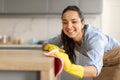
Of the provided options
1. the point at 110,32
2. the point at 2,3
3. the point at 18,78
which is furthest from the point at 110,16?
the point at 18,78

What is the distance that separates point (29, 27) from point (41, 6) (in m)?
0.46

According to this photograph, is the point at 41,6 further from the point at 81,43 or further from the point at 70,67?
the point at 70,67

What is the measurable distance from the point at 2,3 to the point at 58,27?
93 cm

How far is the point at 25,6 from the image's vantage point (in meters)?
3.64

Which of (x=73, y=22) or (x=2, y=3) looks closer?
(x=73, y=22)

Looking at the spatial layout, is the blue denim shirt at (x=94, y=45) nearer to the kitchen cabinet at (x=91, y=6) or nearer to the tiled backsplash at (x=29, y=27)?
the kitchen cabinet at (x=91, y=6)

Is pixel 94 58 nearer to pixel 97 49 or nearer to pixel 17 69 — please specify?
pixel 97 49

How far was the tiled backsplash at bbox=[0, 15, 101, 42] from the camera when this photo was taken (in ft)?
12.7

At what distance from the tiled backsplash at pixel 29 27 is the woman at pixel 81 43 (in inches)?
82.7

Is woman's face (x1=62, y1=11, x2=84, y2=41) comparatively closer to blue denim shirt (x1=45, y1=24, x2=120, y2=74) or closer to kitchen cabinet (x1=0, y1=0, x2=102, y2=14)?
blue denim shirt (x1=45, y1=24, x2=120, y2=74)

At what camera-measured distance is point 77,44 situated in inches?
65.1

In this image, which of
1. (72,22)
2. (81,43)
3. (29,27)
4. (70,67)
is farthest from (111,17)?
(70,67)

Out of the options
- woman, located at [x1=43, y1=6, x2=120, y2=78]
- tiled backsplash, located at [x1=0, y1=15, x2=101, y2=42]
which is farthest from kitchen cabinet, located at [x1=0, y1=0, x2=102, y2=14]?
woman, located at [x1=43, y1=6, x2=120, y2=78]

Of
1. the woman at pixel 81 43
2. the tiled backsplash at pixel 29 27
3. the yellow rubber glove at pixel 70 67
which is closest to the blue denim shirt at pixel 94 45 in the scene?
the woman at pixel 81 43
